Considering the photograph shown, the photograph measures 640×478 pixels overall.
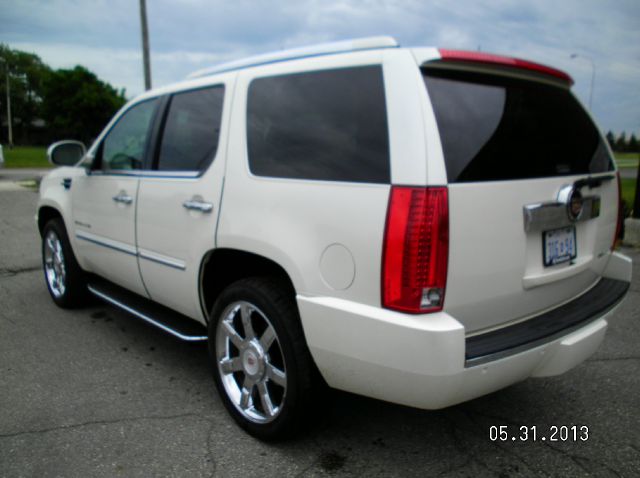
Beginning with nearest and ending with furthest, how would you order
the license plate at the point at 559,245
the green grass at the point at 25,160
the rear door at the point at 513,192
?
the rear door at the point at 513,192
the license plate at the point at 559,245
the green grass at the point at 25,160

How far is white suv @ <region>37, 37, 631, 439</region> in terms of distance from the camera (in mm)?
2012

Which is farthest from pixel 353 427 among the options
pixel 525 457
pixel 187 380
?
pixel 187 380

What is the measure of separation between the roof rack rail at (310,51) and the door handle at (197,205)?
0.76 meters

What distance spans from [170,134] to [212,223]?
0.87 m

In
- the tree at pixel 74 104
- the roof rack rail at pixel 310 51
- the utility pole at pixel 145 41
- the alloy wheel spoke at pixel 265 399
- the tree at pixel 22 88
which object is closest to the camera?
the roof rack rail at pixel 310 51

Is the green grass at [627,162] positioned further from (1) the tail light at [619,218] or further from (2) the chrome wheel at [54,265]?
(2) the chrome wheel at [54,265]

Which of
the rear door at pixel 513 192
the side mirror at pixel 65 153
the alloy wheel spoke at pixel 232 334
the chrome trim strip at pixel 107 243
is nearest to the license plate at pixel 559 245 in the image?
the rear door at pixel 513 192

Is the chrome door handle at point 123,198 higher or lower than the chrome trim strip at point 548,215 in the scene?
lower

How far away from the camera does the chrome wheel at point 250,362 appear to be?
8.42 ft

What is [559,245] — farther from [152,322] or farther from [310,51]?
[152,322]

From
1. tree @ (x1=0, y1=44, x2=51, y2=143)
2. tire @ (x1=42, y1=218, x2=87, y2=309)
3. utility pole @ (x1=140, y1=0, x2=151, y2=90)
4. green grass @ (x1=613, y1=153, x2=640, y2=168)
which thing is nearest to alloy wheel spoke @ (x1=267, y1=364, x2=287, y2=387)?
tire @ (x1=42, y1=218, x2=87, y2=309)

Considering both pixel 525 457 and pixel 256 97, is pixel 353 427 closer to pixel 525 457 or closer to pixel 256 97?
pixel 525 457

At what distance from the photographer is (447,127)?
2068 mm

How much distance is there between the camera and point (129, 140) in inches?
147
